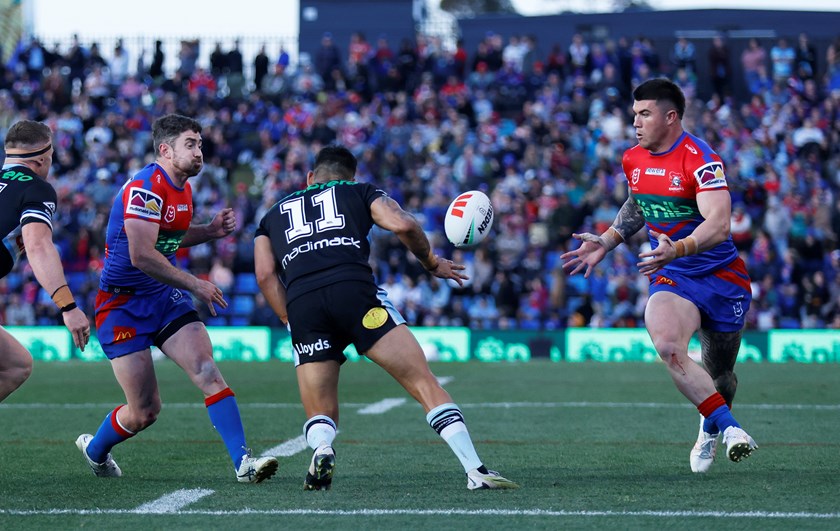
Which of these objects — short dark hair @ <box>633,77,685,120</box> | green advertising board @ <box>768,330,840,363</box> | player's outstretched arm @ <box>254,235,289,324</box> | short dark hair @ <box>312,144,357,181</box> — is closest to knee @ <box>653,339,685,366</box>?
short dark hair @ <box>633,77,685,120</box>

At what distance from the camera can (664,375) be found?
Answer: 16594mm

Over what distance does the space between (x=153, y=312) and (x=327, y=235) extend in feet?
4.60

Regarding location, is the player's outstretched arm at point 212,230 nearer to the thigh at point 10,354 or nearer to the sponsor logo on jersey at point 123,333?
the sponsor logo on jersey at point 123,333

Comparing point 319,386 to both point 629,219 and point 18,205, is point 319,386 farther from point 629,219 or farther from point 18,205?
point 629,219

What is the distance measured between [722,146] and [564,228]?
444 centimetres

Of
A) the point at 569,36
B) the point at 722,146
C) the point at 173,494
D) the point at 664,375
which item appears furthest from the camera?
the point at 569,36

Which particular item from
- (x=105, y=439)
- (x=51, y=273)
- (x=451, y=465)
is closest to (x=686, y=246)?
(x=451, y=465)

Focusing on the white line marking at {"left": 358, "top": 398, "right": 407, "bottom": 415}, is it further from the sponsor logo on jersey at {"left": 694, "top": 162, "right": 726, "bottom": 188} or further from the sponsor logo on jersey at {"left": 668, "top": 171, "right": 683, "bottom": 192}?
the sponsor logo on jersey at {"left": 694, "top": 162, "right": 726, "bottom": 188}

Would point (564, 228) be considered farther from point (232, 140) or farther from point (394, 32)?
point (394, 32)

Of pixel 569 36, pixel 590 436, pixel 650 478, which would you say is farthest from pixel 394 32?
pixel 650 478

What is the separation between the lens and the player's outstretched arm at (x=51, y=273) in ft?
22.3

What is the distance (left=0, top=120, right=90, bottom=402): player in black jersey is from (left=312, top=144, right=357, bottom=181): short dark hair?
1.58 meters

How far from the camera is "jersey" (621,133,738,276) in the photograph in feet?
25.2

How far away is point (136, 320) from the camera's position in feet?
25.1
